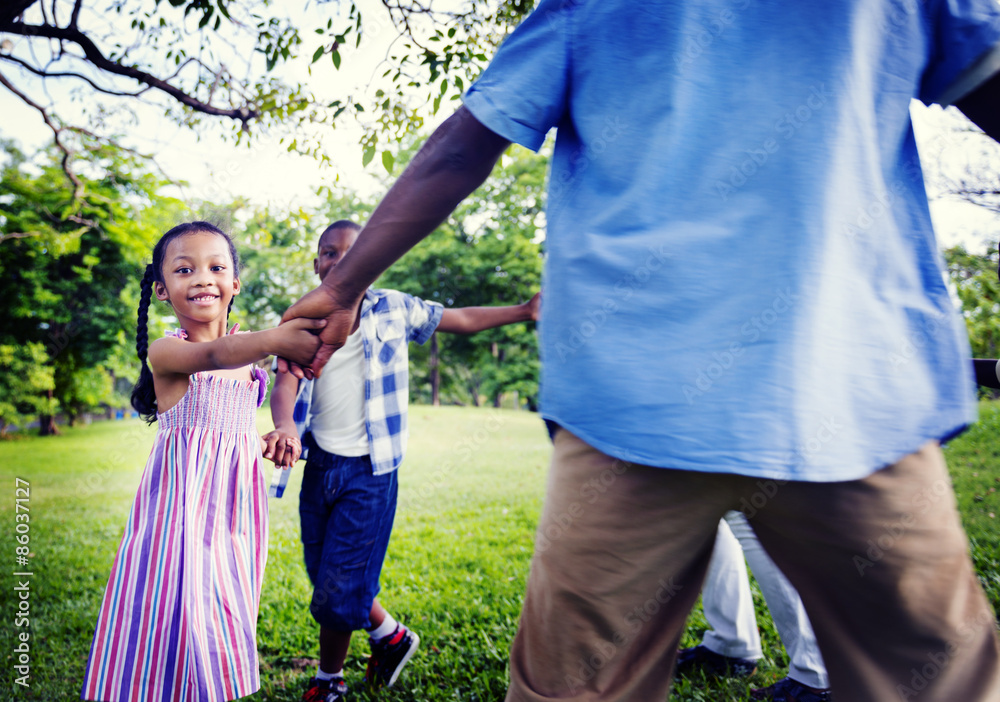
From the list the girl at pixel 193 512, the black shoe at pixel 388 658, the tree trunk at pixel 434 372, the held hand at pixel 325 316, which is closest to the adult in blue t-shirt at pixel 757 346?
the held hand at pixel 325 316

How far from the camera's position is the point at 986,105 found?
110 centimetres

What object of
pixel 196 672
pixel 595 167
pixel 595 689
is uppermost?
pixel 595 167

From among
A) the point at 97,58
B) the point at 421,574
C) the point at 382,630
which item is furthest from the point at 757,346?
the point at 97,58

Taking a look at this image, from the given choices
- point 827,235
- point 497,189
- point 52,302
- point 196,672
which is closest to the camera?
point 827,235

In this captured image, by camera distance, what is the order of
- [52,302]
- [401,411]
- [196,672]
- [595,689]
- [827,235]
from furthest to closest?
[52,302]
[401,411]
[196,672]
[595,689]
[827,235]

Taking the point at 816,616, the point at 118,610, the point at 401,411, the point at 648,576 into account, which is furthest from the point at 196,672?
the point at 816,616

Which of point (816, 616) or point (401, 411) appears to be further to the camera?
point (401, 411)

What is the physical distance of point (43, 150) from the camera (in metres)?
19.0

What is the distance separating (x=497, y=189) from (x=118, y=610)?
952 inches

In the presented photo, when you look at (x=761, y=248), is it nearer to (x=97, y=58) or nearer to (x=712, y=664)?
(x=712, y=664)

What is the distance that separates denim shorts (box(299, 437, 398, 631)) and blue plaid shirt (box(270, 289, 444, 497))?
95 millimetres

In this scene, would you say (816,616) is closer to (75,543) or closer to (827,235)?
(827,235)

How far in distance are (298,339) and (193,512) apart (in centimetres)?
74

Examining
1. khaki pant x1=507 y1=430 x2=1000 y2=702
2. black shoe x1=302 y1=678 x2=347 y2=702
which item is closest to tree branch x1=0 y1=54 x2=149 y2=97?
black shoe x1=302 y1=678 x2=347 y2=702
